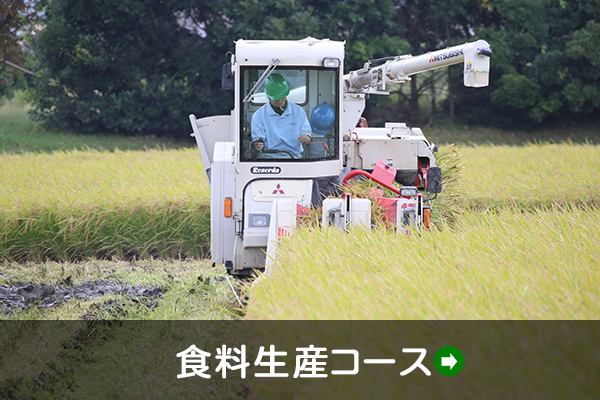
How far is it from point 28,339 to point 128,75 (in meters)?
19.1

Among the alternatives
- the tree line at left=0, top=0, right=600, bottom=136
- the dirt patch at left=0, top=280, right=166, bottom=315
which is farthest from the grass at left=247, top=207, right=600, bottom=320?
the tree line at left=0, top=0, right=600, bottom=136

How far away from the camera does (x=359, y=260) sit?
4.09m

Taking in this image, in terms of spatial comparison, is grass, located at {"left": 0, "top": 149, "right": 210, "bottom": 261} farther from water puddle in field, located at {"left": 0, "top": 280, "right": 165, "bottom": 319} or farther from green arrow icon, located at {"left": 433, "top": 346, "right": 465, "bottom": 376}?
green arrow icon, located at {"left": 433, "top": 346, "right": 465, "bottom": 376}

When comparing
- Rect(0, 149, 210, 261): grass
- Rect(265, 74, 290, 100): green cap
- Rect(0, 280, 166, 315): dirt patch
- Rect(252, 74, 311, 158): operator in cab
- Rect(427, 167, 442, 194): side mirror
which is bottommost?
Rect(0, 280, 166, 315): dirt patch

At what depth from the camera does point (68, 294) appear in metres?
6.47

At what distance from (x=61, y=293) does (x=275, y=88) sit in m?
3.07

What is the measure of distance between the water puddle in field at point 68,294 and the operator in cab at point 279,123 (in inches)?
76.4

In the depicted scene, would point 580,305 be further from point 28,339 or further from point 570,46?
point 570,46

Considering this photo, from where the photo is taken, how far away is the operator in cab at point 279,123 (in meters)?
5.85

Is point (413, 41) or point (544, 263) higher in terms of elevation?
point (413, 41)

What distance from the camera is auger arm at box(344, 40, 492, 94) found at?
18.9 ft

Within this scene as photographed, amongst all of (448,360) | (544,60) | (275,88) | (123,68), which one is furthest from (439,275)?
(123,68)

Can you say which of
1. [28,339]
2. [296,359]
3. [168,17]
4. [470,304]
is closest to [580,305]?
[470,304]

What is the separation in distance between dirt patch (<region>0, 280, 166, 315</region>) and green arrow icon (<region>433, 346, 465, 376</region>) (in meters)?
3.75
